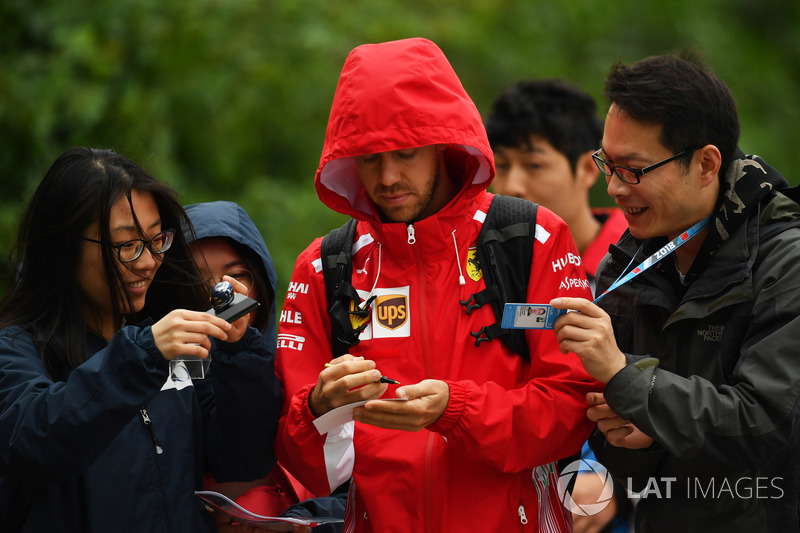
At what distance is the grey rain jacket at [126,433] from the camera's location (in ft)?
9.59

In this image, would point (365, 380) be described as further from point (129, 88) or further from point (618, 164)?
point (129, 88)

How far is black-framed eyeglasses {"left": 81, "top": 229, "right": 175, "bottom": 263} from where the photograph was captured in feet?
10.9

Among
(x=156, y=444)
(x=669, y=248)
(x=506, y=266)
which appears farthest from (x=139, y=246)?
(x=669, y=248)

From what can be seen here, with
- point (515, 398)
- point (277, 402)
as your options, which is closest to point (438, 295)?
point (515, 398)

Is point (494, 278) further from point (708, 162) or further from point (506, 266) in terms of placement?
point (708, 162)

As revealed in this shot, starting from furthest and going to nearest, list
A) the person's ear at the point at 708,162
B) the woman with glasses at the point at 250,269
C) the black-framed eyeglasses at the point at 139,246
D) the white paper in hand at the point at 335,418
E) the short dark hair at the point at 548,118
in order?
the short dark hair at the point at 548,118 → the woman with glasses at the point at 250,269 → the black-framed eyeglasses at the point at 139,246 → the person's ear at the point at 708,162 → the white paper in hand at the point at 335,418

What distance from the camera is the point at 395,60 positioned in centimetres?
346

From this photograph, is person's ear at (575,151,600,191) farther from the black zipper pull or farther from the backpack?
the black zipper pull

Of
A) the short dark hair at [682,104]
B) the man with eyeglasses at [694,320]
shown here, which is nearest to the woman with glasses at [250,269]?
the man with eyeglasses at [694,320]

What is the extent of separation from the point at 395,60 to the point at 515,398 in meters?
1.33

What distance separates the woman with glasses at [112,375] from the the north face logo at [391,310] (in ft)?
1.40

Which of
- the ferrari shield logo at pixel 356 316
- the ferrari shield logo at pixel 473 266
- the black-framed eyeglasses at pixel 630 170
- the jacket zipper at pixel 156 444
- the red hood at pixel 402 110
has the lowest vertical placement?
the jacket zipper at pixel 156 444

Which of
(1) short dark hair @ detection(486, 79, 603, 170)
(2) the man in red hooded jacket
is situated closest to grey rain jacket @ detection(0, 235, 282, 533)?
(2) the man in red hooded jacket

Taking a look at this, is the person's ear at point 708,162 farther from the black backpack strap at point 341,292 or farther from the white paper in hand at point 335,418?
the white paper in hand at point 335,418
